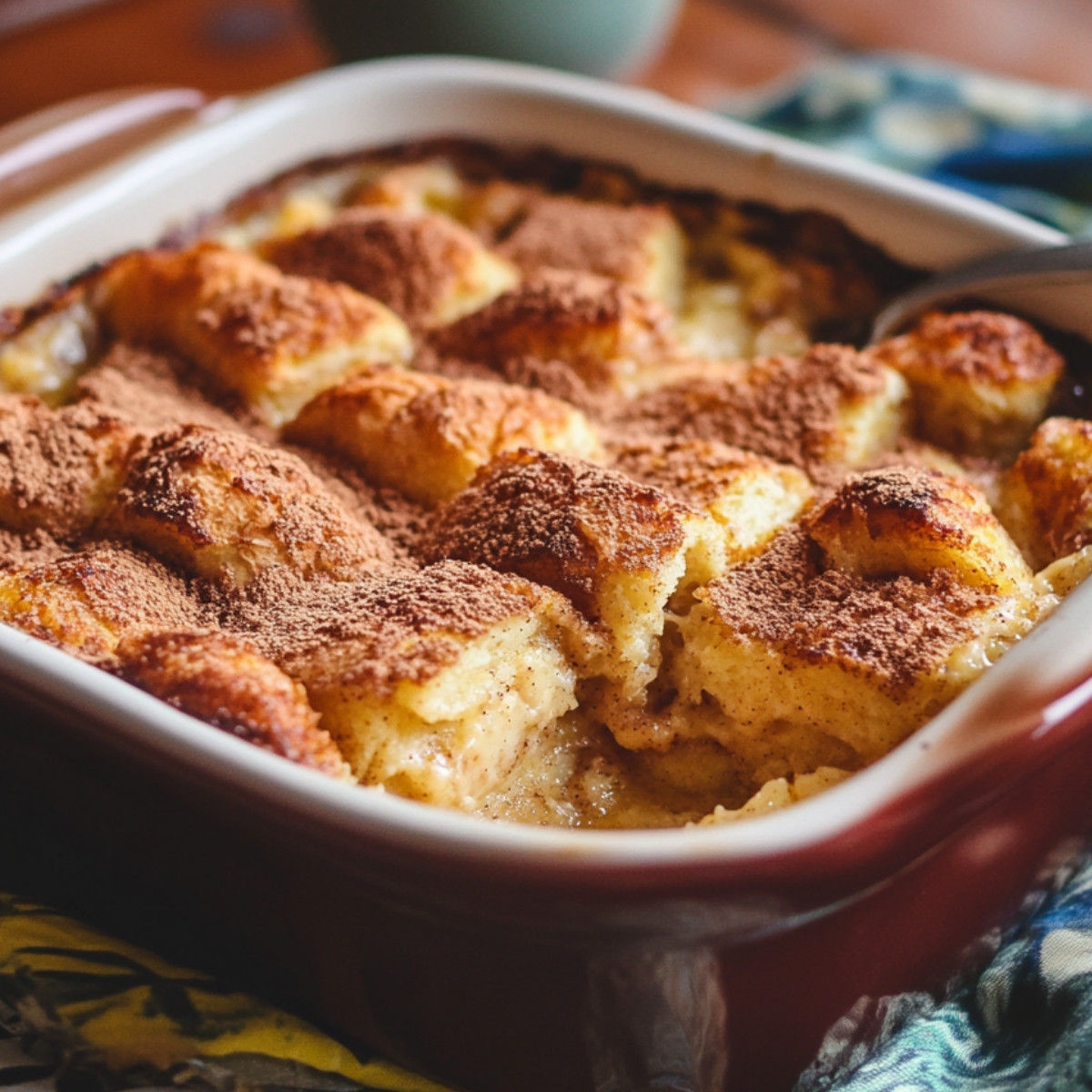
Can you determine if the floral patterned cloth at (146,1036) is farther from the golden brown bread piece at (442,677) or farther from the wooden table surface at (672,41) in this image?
the wooden table surface at (672,41)

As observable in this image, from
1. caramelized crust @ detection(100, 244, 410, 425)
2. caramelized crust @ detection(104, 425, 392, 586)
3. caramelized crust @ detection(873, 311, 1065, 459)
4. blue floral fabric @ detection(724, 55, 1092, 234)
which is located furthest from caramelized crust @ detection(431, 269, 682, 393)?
blue floral fabric @ detection(724, 55, 1092, 234)

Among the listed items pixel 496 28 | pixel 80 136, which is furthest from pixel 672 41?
pixel 80 136

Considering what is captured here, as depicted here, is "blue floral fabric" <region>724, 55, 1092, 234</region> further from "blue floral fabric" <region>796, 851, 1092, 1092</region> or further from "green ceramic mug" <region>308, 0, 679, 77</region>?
"blue floral fabric" <region>796, 851, 1092, 1092</region>

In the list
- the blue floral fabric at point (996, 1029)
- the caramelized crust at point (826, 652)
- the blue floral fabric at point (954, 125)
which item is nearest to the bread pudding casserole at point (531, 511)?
the caramelized crust at point (826, 652)

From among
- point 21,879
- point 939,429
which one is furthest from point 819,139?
point 21,879

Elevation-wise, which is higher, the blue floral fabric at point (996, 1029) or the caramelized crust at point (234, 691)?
the caramelized crust at point (234, 691)

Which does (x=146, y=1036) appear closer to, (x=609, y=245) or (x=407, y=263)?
(x=407, y=263)

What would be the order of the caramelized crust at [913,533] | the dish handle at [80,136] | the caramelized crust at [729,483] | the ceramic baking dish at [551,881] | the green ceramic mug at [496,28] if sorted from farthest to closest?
the green ceramic mug at [496,28] < the dish handle at [80,136] < the caramelized crust at [729,483] < the caramelized crust at [913,533] < the ceramic baking dish at [551,881]
